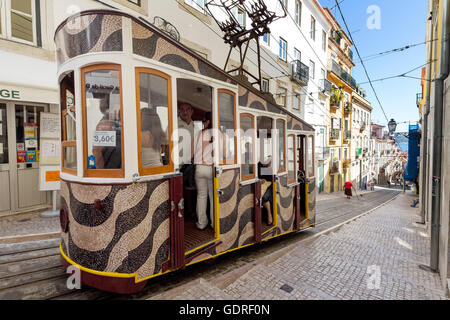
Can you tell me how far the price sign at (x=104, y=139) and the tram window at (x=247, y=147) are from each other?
2.13 meters

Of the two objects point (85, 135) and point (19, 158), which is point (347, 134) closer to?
point (19, 158)

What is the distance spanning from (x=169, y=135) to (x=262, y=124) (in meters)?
2.67

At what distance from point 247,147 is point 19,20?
21.0ft

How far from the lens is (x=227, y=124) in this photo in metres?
3.60

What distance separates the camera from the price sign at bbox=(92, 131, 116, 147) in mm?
2424

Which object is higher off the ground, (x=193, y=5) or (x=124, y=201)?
(x=193, y=5)

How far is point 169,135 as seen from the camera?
272cm

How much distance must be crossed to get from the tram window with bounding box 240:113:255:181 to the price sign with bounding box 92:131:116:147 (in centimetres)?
213

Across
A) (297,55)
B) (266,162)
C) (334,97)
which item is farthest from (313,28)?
(266,162)

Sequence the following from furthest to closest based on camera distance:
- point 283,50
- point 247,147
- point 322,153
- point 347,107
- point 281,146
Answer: point 347,107, point 322,153, point 283,50, point 281,146, point 247,147
